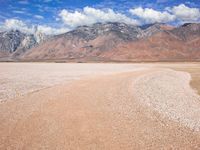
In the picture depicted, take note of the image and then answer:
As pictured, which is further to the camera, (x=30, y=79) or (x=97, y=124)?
(x=30, y=79)

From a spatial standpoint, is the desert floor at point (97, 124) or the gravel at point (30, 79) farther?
the gravel at point (30, 79)

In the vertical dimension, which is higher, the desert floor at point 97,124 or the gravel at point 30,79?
the desert floor at point 97,124

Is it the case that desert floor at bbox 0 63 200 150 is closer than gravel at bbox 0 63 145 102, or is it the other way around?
desert floor at bbox 0 63 200 150

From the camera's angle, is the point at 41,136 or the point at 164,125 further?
the point at 164,125

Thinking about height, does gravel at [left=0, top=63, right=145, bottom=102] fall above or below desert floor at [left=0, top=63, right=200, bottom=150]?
below

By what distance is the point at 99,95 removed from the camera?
23.3m

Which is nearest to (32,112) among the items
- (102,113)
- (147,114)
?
(102,113)

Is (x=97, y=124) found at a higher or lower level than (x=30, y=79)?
higher

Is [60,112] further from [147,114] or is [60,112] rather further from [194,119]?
[194,119]

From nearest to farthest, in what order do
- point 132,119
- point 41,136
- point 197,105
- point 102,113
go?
1. point 41,136
2. point 132,119
3. point 102,113
4. point 197,105

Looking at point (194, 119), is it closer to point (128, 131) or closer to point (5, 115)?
point (128, 131)

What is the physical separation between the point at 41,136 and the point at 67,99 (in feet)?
31.5

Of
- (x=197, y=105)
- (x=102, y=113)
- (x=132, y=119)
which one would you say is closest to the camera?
(x=132, y=119)

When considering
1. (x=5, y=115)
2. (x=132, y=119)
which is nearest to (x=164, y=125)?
(x=132, y=119)
